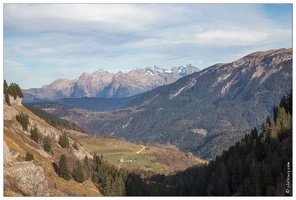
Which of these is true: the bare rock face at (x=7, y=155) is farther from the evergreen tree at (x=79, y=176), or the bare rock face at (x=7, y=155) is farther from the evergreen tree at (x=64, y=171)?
the evergreen tree at (x=79, y=176)

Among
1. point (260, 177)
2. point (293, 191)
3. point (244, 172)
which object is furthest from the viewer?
point (244, 172)

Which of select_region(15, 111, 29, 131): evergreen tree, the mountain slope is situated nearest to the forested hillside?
the mountain slope

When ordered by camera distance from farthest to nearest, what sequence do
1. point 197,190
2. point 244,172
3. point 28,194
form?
point 197,190 → point 244,172 → point 28,194

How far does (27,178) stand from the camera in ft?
375

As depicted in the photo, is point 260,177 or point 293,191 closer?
point 293,191

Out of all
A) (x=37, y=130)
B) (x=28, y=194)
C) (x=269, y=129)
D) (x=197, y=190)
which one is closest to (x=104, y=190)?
(x=197, y=190)

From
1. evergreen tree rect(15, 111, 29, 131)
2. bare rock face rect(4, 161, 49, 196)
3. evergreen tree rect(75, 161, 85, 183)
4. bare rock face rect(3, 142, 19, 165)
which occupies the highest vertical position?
evergreen tree rect(15, 111, 29, 131)

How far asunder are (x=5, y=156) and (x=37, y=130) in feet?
223

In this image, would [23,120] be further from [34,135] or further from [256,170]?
[256,170]

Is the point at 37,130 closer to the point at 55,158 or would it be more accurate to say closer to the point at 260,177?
the point at 55,158

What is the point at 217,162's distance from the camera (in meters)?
A: 165

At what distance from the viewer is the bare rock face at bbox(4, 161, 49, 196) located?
4280 inches

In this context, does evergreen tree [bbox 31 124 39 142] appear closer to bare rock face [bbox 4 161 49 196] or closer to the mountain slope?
the mountain slope

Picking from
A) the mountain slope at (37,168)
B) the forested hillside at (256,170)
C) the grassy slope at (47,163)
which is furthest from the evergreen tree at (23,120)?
the forested hillside at (256,170)
